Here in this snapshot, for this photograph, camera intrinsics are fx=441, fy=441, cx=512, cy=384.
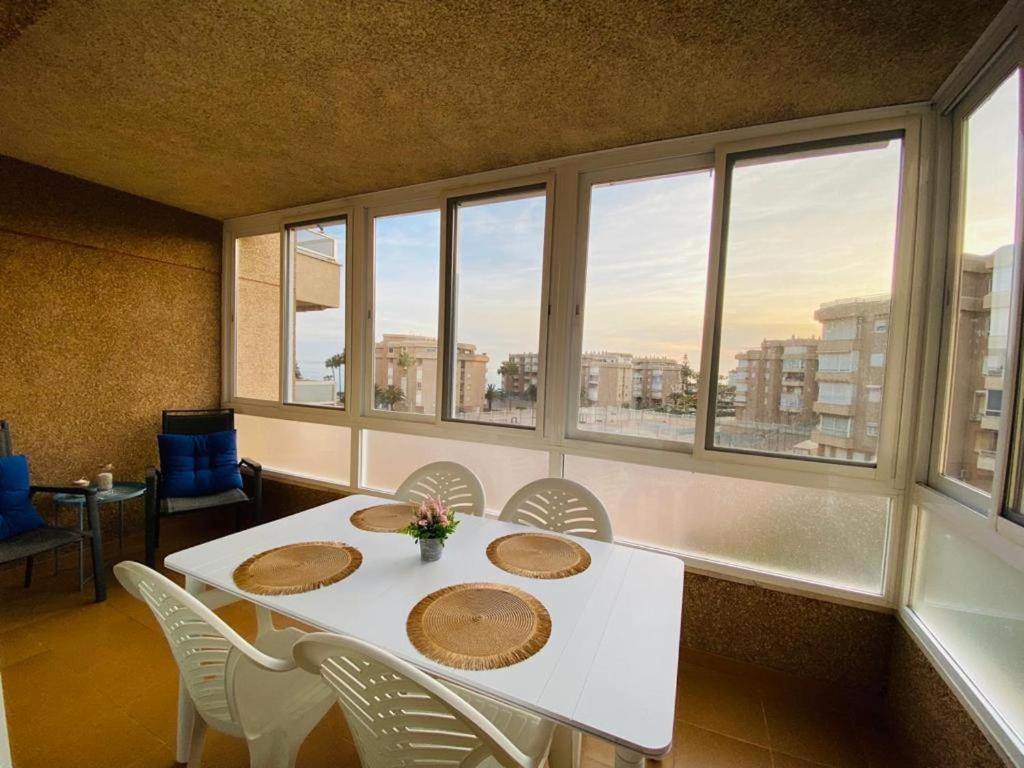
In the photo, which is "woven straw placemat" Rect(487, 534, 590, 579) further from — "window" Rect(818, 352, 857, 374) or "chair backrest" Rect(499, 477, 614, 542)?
"window" Rect(818, 352, 857, 374)

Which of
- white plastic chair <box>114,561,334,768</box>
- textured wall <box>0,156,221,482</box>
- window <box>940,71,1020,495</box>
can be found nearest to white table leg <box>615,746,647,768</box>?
white plastic chair <box>114,561,334,768</box>

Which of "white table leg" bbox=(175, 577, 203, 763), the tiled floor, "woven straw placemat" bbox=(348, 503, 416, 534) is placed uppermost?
"woven straw placemat" bbox=(348, 503, 416, 534)

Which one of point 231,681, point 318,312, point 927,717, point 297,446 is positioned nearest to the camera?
point 231,681

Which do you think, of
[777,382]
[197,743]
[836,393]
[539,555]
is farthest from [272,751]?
[836,393]

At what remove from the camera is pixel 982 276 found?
1.58m

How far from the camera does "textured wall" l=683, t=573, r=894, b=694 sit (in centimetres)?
195

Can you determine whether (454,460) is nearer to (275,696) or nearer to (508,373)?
(508,373)

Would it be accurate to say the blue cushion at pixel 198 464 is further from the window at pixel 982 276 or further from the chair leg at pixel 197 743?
the window at pixel 982 276

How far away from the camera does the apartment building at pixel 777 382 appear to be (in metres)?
2.04

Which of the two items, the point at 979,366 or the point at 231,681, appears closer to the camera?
the point at 231,681

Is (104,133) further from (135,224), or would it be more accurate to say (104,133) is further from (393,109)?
(393,109)

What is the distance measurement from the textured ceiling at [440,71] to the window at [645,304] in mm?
313

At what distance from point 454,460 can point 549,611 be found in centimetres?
174

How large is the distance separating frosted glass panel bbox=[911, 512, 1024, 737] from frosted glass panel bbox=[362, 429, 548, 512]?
5.61ft
